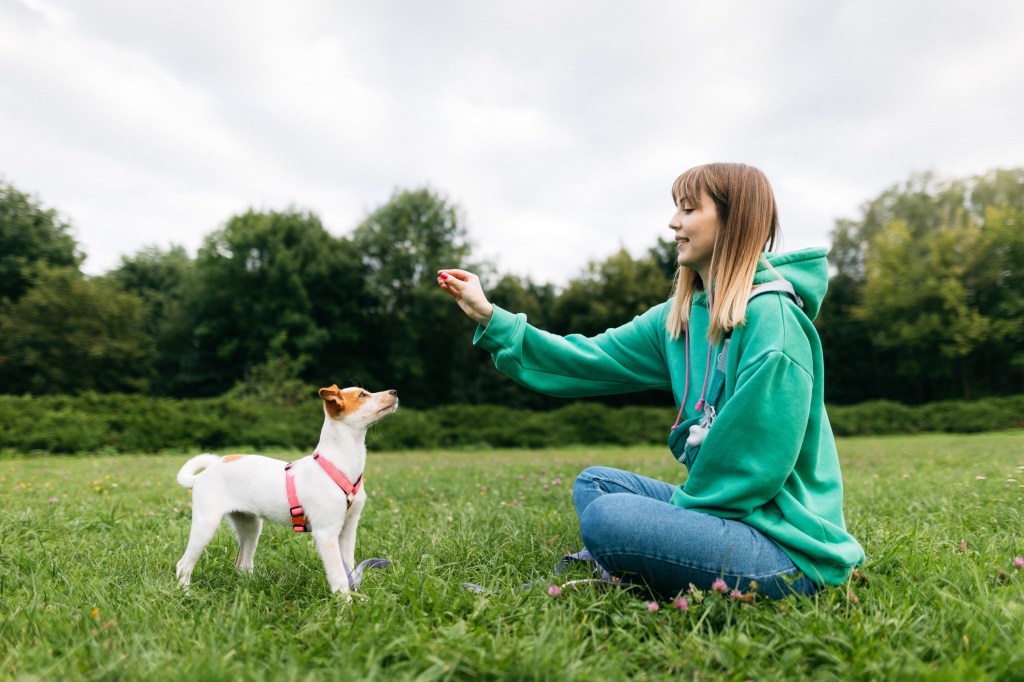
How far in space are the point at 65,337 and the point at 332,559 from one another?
1190 inches

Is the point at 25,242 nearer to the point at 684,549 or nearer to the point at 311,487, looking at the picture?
the point at 311,487

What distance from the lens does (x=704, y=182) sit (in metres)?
2.70

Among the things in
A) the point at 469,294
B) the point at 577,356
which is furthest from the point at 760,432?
the point at 469,294

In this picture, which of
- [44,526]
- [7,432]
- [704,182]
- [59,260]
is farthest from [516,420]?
[59,260]

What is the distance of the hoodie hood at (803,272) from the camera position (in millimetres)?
2531

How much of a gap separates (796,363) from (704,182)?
0.92 metres

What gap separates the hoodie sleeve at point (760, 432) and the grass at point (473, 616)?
417 millimetres

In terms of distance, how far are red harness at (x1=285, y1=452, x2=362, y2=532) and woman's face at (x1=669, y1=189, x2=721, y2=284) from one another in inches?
75.6

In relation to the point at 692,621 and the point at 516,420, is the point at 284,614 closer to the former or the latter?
the point at 692,621

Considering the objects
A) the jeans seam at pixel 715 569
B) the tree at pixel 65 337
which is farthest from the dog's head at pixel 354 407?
the tree at pixel 65 337

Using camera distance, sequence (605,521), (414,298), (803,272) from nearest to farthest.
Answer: (605,521) < (803,272) < (414,298)

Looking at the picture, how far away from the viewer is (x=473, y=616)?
87.4 inches

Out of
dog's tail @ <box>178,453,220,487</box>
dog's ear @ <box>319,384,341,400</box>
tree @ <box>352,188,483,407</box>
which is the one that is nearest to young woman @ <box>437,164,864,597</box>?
dog's ear @ <box>319,384,341,400</box>

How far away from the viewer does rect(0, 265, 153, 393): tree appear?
25891 mm
